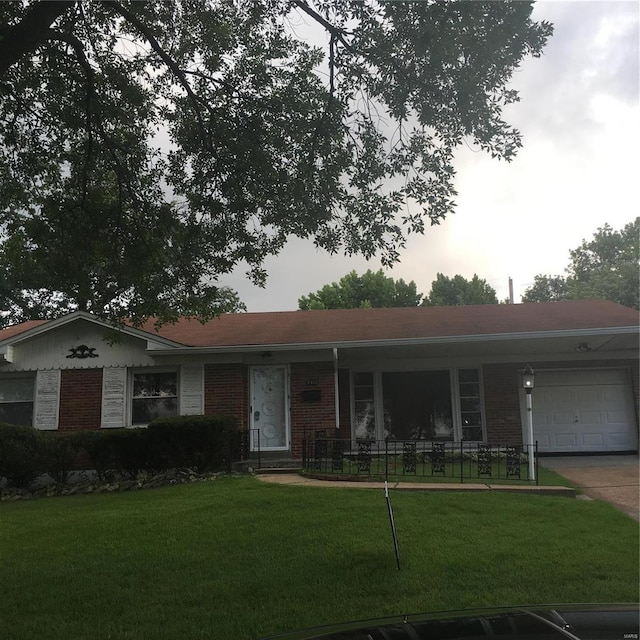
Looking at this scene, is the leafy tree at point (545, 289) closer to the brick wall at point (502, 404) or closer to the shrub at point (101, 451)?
the brick wall at point (502, 404)

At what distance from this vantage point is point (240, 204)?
8.56m

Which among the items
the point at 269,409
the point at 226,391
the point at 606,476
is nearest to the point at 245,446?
the point at 269,409

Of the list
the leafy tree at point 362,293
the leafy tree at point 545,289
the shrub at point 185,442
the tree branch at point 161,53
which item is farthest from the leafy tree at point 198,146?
the leafy tree at point 545,289

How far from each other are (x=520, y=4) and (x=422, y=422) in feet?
35.6

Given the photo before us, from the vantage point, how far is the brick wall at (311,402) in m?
13.9

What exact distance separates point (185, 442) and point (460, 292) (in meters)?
32.0

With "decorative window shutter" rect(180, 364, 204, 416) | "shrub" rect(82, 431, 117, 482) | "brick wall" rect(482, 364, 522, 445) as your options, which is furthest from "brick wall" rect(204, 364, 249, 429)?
"brick wall" rect(482, 364, 522, 445)

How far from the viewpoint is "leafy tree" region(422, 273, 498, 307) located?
40438 mm

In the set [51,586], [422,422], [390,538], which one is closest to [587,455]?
[422,422]

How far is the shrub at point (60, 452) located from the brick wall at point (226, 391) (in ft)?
9.92

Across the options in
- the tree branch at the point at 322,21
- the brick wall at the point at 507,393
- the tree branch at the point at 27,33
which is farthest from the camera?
the brick wall at the point at 507,393

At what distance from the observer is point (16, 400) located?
1430cm

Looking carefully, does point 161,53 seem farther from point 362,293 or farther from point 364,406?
point 362,293

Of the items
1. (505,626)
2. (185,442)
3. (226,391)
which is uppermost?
(226,391)
